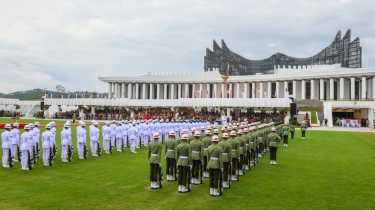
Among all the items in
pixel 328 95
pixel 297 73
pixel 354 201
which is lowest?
pixel 354 201

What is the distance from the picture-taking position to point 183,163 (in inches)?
456

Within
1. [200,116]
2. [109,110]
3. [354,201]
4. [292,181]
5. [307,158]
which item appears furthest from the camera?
[109,110]

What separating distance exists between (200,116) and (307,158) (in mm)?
41351

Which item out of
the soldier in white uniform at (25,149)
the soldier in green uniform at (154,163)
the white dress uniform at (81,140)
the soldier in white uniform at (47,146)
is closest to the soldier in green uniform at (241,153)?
the soldier in green uniform at (154,163)

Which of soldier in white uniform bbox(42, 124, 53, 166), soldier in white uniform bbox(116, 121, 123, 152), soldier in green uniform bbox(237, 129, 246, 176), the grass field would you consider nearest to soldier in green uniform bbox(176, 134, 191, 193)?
the grass field

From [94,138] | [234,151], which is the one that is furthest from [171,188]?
[94,138]

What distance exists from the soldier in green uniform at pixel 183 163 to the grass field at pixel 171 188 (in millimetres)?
355

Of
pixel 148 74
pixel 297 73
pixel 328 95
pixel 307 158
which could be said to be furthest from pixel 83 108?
pixel 307 158

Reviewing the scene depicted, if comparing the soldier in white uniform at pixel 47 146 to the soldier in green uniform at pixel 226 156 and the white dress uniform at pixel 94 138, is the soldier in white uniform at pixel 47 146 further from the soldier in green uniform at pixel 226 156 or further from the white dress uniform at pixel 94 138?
the soldier in green uniform at pixel 226 156

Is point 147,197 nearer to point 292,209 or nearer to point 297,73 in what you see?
point 292,209

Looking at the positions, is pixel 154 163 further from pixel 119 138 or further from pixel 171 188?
pixel 119 138

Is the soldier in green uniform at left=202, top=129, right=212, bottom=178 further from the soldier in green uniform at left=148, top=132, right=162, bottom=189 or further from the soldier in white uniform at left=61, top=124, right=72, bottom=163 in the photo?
the soldier in white uniform at left=61, top=124, right=72, bottom=163

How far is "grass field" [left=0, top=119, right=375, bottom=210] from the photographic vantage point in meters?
9.97

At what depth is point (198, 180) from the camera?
13.4 meters
